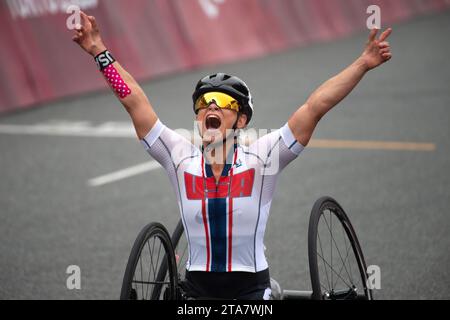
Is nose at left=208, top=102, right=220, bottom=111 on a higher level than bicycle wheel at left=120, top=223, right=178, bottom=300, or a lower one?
higher

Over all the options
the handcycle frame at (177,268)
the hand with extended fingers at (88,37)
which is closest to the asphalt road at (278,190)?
the handcycle frame at (177,268)

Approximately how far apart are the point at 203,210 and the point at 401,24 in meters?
17.6

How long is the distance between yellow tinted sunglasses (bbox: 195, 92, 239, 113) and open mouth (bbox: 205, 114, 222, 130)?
6 centimetres

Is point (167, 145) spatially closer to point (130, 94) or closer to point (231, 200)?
point (130, 94)

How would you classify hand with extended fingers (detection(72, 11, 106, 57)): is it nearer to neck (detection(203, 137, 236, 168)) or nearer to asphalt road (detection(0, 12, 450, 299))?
neck (detection(203, 137, 236, 168))

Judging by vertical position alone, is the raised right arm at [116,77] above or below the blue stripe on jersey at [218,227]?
above

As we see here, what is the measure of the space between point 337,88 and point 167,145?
901 millimetres

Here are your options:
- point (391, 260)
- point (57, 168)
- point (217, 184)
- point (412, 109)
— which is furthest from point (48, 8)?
point (217, 184)

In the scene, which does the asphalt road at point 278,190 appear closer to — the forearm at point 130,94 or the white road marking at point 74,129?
the white road marking at point 74,129

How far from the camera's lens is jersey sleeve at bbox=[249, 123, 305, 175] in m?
4.61

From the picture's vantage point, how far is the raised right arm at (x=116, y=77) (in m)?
4.61

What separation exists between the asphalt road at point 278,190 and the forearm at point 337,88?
2.45 metres

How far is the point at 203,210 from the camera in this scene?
454 cm

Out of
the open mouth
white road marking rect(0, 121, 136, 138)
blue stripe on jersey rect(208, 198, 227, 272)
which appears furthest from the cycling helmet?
white road marking rect(0, 121, 136, 138)
